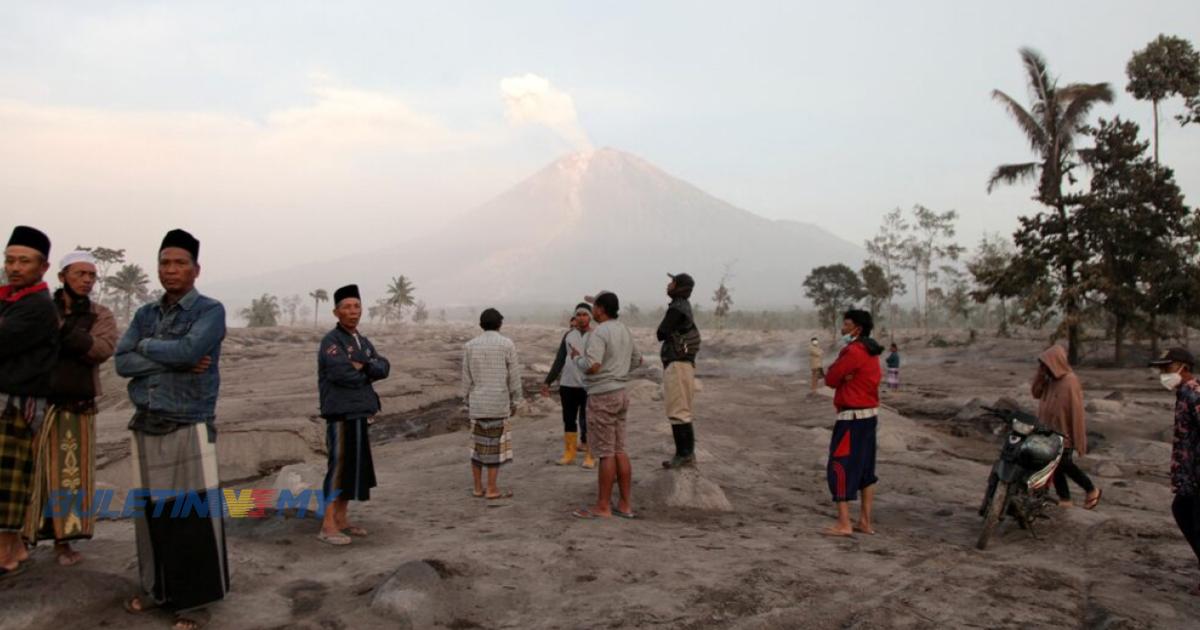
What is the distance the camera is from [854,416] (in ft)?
18.3

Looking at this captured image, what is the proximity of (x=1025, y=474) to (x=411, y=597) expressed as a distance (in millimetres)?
4672

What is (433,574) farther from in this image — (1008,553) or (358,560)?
(1008,553)

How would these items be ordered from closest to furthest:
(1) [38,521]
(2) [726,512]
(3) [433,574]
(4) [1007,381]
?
(1) [38,521] < (3) [433,574] < (2) [726,512] < (4) [1007,381]

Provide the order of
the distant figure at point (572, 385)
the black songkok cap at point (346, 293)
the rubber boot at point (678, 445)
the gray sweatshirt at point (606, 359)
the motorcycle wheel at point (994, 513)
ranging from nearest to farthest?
the black songkok cap at point (346, 293), the motorcycle wheel at point (994, 513), the gray sweatshirt at point (606, 359), the rubber boot at point (678, 445), the distant figure at point (572, 385)

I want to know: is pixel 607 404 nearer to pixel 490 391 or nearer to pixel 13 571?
pixel 490 391

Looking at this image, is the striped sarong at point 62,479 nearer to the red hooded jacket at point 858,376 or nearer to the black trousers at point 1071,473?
the red hooded jacket at point 858,376

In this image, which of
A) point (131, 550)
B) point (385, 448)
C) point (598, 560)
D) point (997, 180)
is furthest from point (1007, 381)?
point (131, 550)

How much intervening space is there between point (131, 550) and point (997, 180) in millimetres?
24684

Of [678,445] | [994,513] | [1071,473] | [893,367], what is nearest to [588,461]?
[678,445]

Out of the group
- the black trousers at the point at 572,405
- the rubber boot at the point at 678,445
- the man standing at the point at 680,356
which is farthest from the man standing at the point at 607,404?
the black trousers at the point at 572,405

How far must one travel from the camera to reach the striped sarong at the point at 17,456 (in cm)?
357

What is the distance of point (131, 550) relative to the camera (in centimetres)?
421

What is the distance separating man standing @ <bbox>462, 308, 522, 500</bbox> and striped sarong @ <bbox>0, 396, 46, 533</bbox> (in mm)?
3107

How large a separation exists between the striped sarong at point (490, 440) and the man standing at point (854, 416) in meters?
2.83
